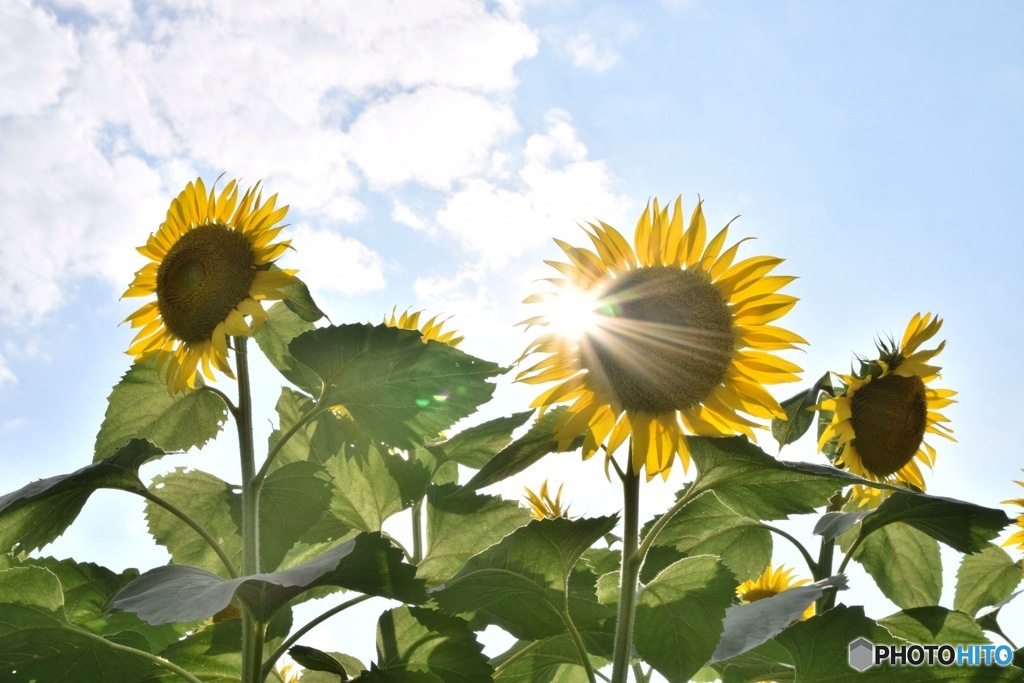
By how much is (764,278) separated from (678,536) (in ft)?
2.33

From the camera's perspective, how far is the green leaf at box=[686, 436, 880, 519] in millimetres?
1397

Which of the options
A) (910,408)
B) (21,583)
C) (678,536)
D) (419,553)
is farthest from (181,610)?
(910,408)

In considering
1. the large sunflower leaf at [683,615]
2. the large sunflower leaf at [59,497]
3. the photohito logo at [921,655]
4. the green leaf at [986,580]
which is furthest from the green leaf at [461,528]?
the green leaf at [986,580]

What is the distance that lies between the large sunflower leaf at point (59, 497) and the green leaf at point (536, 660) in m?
0.76

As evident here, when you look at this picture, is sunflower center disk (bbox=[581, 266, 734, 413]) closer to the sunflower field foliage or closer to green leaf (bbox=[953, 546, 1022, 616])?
the sunflower field foliage

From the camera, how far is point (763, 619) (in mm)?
1425

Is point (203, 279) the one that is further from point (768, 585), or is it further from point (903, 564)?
point (768, 585)

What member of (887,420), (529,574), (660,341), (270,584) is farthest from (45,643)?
(887,420)

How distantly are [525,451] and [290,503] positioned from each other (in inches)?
22.2

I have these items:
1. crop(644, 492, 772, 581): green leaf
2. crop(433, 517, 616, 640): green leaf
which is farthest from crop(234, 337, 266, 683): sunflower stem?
crop(644, 492, 772, 581): green leaf

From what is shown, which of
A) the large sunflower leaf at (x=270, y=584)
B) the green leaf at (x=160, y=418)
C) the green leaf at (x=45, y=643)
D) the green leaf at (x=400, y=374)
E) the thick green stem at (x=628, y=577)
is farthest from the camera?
the green leaf at (x=160, y=418)

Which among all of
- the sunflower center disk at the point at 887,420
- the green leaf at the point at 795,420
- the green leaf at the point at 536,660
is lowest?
the green leaf at the point at 536,660

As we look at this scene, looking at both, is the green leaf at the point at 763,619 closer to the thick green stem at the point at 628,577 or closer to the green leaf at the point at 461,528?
the thick green stem at the point at 628,577

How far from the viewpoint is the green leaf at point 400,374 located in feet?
5.55
